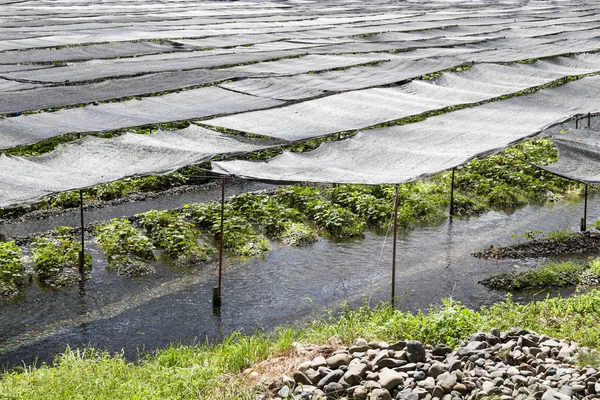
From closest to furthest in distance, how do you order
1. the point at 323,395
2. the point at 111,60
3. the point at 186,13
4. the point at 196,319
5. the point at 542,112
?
1. the point at 323,395
2. the point at 196,319
3. the point at 542,112
4. the point at 111,60
5. the point at 186,13

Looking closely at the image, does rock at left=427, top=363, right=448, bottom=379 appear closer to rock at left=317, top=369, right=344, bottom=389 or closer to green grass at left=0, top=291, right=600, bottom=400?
rock at left=317, top=369, right=344, bottom=389

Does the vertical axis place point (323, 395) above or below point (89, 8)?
below

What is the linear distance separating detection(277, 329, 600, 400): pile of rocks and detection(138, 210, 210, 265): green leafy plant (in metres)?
5.00

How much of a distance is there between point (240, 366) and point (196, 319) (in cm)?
260

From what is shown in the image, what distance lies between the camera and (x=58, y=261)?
12.3 meters

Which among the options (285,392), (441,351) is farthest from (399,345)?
(285,392)

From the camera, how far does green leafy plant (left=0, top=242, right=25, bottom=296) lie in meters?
11.5

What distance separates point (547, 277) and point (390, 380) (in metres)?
5.68

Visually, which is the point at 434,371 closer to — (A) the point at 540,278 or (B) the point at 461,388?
(B) the point at 461,388

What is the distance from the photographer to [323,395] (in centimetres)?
749

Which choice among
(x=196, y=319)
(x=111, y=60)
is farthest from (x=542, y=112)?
(x=111, y=60)

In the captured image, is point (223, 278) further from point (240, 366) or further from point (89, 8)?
point (89, 8)

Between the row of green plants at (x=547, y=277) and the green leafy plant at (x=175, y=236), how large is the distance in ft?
Result: 15.0

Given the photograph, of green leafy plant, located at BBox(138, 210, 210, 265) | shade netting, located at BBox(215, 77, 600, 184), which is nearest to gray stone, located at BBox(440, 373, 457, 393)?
shade netting, located at BBox(215, 77, 600, 184)
